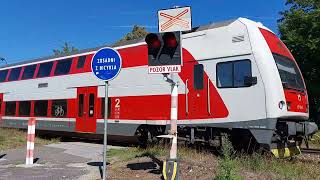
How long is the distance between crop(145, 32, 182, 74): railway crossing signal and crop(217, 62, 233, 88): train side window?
159 inches

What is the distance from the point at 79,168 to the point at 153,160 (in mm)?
1839

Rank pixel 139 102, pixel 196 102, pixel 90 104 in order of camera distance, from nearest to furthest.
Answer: pixel 196 102
pixel 139 102
pixel 90 104

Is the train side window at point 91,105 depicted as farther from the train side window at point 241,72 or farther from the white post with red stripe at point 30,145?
the train side window at point 241,72

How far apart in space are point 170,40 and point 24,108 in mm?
15535

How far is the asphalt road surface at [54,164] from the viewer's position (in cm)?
1017

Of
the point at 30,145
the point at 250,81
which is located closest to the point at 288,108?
the point at 250,81

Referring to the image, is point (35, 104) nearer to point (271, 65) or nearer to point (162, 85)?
point (162, 85)

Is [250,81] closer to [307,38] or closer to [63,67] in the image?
[63,67]

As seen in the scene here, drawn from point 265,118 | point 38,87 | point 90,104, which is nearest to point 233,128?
point 265,118

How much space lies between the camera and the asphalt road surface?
1017 cm

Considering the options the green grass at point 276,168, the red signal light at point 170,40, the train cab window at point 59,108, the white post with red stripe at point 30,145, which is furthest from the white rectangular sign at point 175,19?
the train cab window at point 59,108

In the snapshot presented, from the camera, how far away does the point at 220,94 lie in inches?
491

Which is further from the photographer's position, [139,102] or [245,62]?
[139,102]

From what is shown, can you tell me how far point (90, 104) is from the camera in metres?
17.9
